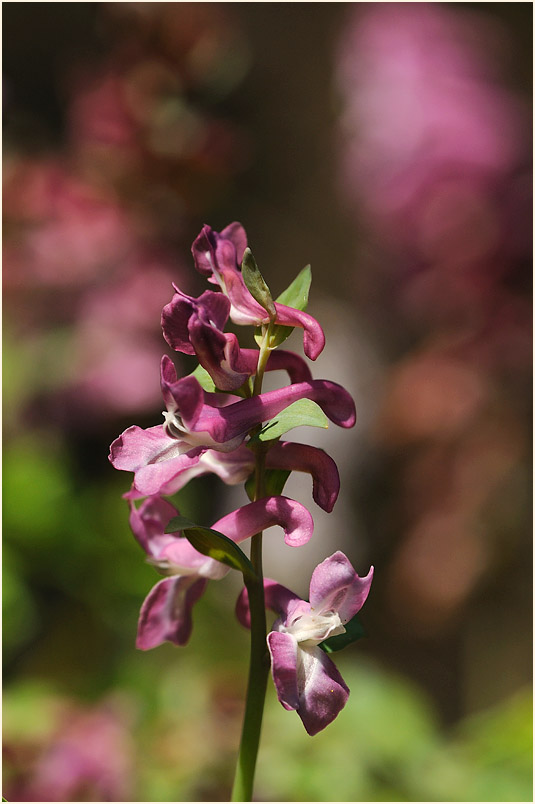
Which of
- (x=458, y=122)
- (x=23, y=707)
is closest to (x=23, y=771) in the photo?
(x=23, y=707)

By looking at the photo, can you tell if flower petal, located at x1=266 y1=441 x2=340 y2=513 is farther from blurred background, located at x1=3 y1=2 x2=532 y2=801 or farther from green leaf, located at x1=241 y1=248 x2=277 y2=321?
blurred background, located at x1=3 y1=2 x2=532 y2=801

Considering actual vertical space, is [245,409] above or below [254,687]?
above

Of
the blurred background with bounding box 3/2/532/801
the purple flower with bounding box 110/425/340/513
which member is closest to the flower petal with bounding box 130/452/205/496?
the purple flower with bounding box 110/425/340/513

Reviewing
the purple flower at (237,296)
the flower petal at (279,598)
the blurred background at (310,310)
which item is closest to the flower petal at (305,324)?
the purple flower at (237,296)

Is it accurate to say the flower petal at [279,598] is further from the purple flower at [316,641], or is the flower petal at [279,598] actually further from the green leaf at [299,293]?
the green leaf at [299,293]

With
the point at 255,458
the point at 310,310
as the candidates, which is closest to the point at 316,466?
the point at 255,458

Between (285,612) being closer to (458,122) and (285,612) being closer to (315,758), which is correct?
(315,758)

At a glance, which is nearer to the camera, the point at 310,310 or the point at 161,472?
the point at 161,472

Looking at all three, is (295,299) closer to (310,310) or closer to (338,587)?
(338,587)
